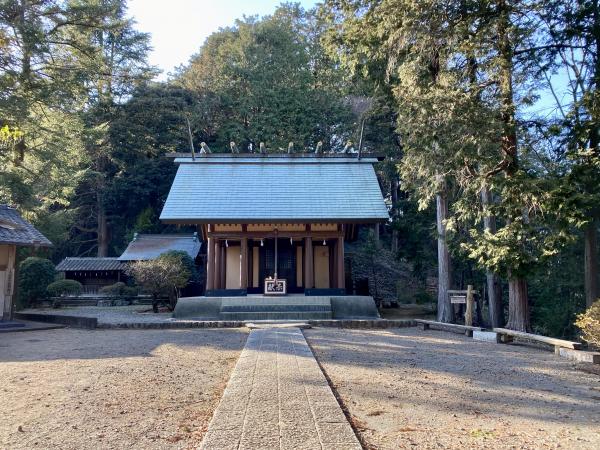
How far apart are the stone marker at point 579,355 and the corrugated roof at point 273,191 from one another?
8779 millimetres

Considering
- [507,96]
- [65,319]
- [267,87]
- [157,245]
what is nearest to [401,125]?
[507,96]

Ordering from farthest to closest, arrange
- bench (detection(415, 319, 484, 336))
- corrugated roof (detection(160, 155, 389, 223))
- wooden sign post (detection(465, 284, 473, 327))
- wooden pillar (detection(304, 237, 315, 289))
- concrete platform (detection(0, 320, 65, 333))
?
wooden pillar (detection(304, 237, 315, 289)), corrugated roof (detection(160, 155, 389, 223)), concrete platform (detection(0, 320, 65, 333)), wooden sign post (detection(465, 284, 473, 327)), bench (detection(415, 319, 484, 336))

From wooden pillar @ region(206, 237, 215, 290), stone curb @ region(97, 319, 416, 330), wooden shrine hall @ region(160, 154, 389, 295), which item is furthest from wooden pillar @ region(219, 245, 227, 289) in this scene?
stone curb @ region(97, 319, 416, 330)

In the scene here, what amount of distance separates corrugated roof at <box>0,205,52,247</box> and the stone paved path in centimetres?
1075

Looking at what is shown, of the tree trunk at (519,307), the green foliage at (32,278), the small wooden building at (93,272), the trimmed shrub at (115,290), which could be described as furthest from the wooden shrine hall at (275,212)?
the small wooden building at (93,272)

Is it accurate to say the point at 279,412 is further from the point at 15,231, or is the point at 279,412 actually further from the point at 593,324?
the point at 15,231

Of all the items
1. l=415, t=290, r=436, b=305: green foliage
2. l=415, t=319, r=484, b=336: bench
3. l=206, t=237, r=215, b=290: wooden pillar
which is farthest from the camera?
l=415, t=290, r=436, b=305: green foliage

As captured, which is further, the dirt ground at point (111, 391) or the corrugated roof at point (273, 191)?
the corrugated roof at point (273, 191)

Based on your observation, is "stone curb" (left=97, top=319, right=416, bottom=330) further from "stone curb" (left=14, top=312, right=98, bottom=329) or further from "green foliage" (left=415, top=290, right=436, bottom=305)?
"green foliage" (left=415, top=290, right=436, bottom=305)

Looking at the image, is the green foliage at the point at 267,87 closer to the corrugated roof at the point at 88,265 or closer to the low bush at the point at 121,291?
the corrugated roof at the point at 88,265

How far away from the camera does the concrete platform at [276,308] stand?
1516 centimetres

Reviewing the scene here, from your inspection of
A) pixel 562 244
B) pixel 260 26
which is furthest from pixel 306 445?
Result: pixel 260 26

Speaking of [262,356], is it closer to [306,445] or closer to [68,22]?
[306,445]

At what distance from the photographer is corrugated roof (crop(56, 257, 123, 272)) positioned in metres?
27.3
